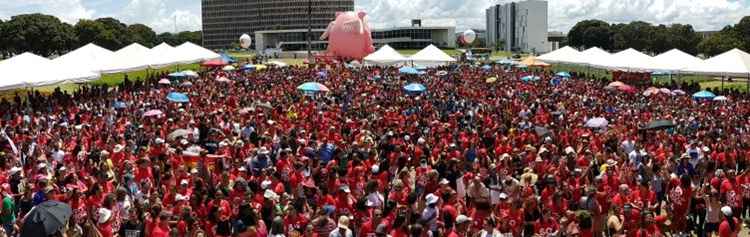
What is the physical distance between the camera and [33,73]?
20.2 meters

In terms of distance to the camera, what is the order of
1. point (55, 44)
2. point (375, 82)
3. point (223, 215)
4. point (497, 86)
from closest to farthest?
1. point (223, 215)
2. point (497, 86)
3. point (375, 82)
4. point (55, 44)

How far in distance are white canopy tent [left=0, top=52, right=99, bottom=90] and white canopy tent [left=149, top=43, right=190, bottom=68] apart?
8057 mm

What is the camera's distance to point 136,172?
32.8 feet

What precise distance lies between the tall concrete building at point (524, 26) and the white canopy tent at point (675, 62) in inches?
4731

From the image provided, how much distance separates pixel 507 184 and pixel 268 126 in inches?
315

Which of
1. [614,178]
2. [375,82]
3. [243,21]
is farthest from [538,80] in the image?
[243,21]

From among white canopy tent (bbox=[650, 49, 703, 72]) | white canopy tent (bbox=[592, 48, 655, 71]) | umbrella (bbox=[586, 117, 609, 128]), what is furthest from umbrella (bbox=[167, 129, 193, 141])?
white canopy tent (bbox=[592, 48, 655, 71])

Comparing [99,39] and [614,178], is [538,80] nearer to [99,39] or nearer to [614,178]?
[614,178]

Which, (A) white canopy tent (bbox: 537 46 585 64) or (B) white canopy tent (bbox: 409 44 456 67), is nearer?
(A) white canopy tent (bbox: 537 46 585 64)

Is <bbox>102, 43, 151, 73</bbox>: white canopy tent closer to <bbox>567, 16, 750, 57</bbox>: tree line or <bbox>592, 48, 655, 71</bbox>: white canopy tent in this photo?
<bbox>592, 48, 655, 71</bbox>: white canopy tent

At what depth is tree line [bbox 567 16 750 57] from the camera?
71.7m

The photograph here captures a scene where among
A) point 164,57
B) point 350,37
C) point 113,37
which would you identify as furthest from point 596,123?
→ point 113,37

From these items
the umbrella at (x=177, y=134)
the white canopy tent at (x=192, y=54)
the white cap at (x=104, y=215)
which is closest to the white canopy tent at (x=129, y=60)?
the white canopy tent at (x=192, y=54)

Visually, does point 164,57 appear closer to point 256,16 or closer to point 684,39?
point 684,39
